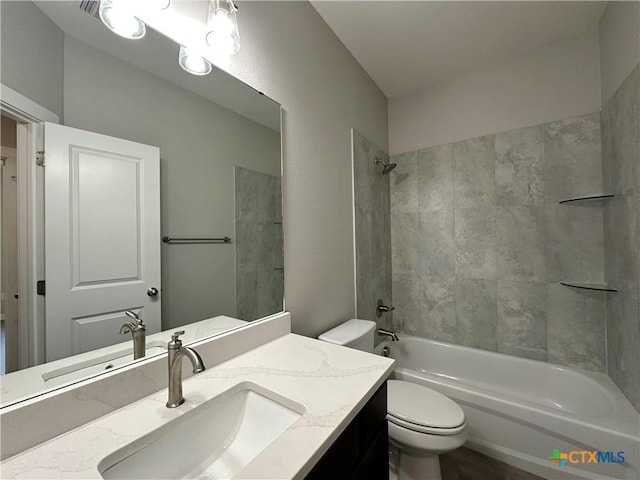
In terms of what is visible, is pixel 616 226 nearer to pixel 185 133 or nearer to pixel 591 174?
pixel 591 174

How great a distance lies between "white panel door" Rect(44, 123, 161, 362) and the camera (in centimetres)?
59

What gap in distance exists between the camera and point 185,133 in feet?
2.89

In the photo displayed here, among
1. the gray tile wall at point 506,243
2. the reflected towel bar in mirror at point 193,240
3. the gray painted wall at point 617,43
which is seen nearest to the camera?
the reflected towel bar in mirror at point 193,240

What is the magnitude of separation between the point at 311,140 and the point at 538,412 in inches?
72.8

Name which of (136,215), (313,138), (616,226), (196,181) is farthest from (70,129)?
(616,226)

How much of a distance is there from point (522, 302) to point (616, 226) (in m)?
0.70

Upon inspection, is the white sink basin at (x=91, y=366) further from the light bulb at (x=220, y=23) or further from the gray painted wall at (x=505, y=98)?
the gray painted wall at (x=505, y=98)

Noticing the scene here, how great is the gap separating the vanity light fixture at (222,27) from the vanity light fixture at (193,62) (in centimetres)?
6

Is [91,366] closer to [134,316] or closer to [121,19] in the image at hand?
[134,316]

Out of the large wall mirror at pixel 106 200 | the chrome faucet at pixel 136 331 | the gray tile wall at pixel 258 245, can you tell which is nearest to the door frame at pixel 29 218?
the large wall mirror at pixel 106 200

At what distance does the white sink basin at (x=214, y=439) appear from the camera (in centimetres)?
53

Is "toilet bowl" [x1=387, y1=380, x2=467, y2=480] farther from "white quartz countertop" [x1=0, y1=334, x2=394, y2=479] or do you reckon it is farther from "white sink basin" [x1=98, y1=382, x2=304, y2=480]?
"white sink basin" [x1=98, y1=382, x2=304, y2=480]

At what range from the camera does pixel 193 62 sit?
88 centimetres

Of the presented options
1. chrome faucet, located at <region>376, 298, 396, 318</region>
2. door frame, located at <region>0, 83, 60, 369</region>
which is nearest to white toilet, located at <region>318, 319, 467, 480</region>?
chrome faucet, located at <region>376, 298, 396, 318</region>
